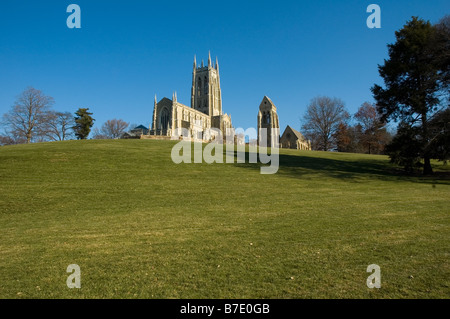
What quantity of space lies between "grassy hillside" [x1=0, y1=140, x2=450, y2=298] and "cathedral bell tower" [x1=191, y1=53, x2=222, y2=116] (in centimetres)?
10128

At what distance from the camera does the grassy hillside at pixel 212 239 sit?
424 cm

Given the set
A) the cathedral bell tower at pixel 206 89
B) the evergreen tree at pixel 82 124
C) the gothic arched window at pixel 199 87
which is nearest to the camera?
the evergreen tree at pixel 82 124

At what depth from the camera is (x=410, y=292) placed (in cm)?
393

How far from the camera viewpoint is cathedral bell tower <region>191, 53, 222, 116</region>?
371 ft

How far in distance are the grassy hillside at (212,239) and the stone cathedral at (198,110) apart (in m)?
66.4

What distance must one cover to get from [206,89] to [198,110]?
433 inches

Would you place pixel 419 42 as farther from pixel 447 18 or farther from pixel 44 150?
pixel 44 150

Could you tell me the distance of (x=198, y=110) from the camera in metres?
114

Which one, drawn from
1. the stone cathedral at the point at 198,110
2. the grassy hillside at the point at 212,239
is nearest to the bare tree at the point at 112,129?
the stone cathedral at the point at 198,110

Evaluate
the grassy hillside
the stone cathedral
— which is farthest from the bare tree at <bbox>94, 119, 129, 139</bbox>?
the grassy hillside

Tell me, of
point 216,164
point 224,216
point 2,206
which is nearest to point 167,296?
point 224,216

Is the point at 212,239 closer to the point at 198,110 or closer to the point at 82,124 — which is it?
the point at 82,124

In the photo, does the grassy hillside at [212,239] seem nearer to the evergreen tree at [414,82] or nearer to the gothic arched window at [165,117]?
the evergreen tree at [414,82]

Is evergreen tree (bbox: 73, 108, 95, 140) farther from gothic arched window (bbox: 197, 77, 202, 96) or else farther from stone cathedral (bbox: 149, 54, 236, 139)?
gothic arched window (bbox: 197, 77, 202, 96)
